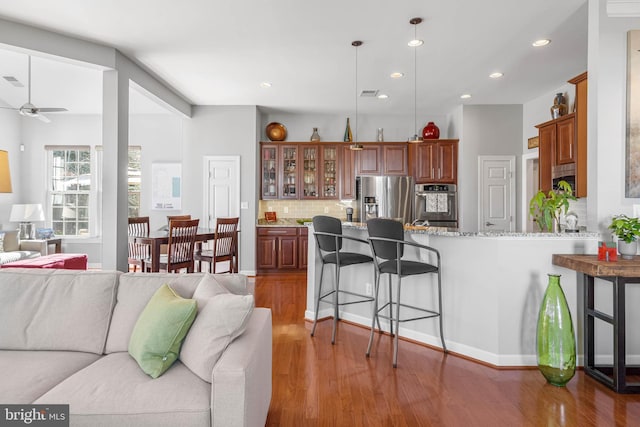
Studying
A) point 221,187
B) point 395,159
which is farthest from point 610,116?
point 221,187

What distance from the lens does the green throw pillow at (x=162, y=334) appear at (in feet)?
5.61

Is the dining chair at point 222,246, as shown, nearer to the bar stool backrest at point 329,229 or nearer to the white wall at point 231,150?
the white wall at point 231,150

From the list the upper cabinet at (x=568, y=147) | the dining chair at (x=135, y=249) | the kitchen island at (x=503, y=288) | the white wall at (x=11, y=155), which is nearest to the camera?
the kitchen island at (x=503, y=288)

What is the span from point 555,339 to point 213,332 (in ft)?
7.33

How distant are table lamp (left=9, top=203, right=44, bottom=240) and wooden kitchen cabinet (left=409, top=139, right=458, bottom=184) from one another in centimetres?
655

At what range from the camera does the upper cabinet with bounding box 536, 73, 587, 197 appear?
3484 mm

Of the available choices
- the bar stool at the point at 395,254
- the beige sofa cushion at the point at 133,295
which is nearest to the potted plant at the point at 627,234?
the bar stool at the point at 395,254

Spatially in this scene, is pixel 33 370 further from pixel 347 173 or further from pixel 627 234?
pixel 347 173

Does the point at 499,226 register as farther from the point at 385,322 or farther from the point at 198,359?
the point at 198,359

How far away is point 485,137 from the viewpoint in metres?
6.52

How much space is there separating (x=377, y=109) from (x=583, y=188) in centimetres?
392

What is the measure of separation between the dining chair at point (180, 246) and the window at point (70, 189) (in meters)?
3.60

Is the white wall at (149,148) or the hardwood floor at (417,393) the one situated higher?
the white wall at (149,148)

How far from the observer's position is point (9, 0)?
3.18m
